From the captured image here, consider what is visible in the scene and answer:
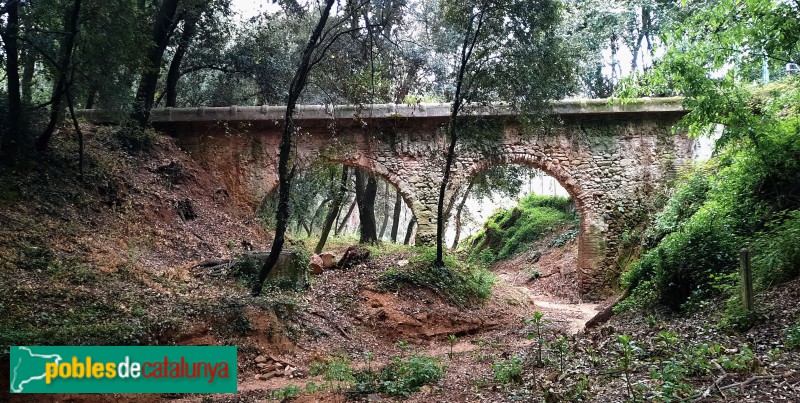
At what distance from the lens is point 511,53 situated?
372 inches

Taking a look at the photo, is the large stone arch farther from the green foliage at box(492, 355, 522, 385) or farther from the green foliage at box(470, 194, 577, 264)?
the green foliage at box(492, 355, 522, 385)

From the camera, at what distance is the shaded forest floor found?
14.4 ft

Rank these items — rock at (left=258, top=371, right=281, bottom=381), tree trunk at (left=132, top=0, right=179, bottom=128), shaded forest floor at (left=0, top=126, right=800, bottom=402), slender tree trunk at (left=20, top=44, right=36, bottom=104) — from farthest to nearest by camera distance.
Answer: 1. tree trunk at (left=132, top=0, right=179, bottom=128)
2. slender tree trunk at (left=20, top=44, right=36, bottom=104)
3. rock at (left=258, top=371, right=281, bottom=381)
4. shaded forest floor at (left=0, top=126, right=800, bottom=402)

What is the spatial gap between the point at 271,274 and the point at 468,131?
4.58 m

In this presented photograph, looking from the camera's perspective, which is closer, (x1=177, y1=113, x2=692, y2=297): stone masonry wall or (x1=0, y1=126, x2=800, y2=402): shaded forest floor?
(x1=0, y1=126, x2=800, y2=402): shaded forest floor

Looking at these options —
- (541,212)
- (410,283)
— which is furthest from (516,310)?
(541,212)

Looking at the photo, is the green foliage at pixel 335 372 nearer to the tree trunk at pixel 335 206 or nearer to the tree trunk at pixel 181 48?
the tree trunk at pixel 335 206

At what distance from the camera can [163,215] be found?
33.4ft

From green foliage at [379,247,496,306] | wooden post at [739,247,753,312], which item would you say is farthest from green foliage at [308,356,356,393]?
wooden post at [739,247,753,312]

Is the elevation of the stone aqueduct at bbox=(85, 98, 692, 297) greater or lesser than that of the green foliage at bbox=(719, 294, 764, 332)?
greater

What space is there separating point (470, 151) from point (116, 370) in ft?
29.4

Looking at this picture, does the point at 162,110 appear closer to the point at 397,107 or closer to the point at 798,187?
the point at 397,107

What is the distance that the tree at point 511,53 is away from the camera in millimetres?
9195

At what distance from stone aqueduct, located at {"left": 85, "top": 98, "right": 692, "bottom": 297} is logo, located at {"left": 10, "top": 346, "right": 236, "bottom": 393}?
749cm
